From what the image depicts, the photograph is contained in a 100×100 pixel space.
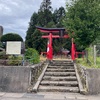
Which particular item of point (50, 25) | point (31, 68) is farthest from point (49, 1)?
point (31, 68)

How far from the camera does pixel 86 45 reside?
11.8m

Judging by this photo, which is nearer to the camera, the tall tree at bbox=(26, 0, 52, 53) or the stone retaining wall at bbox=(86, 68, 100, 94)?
the stone retaining wall at bbox=(86, 68, 100, 94)

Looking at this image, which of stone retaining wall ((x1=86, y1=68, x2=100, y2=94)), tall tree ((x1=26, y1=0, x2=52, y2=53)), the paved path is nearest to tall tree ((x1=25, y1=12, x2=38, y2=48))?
tall tree ((x1=26, y1=0, x2=52, y2=53))

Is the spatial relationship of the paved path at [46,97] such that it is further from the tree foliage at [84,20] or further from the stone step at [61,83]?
the tree foliage at [84,20]

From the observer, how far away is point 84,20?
431 inches

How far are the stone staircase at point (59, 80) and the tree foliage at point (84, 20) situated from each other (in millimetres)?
2067

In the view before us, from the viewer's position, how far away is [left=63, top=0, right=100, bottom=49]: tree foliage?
1085 cm

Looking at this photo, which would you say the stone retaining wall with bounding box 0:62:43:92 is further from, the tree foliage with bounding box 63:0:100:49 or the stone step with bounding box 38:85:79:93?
the tree foliage with bounding box 63:0:100:49

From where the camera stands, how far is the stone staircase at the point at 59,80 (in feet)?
25.7

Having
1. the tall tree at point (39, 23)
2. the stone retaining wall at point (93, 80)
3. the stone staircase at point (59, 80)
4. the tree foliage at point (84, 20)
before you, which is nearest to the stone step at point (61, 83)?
the stone staircase at point (59, 80)

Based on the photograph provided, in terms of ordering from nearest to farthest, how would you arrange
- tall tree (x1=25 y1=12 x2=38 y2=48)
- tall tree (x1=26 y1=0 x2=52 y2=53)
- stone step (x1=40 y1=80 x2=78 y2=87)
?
stone step (x1=40 y1=80 x2=78 y2=87) → tall tree (x1=26 y1=0 x2=52 y2=53) → tall tree (x1=25 y1=12 x2=38 y2=48)

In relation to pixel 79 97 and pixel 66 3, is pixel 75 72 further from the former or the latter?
pixel 66 3

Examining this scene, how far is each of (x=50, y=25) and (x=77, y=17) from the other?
53.3ft

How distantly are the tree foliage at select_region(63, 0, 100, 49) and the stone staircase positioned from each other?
2.07m
